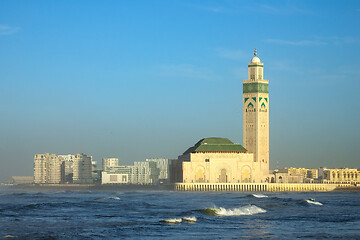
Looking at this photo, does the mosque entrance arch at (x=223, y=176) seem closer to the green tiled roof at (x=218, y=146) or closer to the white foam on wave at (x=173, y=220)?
the green tiled roof at (x=218, y=146)

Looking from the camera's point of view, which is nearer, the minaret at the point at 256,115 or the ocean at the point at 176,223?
the ocean at the point at 176,223

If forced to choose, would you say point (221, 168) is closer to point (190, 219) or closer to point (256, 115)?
point (256, 115)

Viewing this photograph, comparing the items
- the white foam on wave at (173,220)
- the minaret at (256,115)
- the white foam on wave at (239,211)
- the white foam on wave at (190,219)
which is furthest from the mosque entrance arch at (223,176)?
the white foam on wave at (173,220)

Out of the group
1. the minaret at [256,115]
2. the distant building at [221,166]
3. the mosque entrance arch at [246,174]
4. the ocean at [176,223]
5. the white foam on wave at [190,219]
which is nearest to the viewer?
the ocean at [176,223]

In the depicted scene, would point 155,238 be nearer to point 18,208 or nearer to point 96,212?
point 96,212

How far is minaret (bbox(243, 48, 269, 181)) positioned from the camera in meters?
191

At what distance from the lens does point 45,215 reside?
7494 centimetres

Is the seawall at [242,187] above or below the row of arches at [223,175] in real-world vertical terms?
below

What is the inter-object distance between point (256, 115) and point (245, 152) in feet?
34.8

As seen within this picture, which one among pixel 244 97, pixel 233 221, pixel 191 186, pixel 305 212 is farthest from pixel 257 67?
pixel 233 221

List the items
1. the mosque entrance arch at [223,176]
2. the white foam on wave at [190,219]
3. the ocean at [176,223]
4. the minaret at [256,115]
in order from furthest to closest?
1. the minaret at [256,115]
2. the mosque entrance arch at [223,176]
3. the white foam on wave at [190,219]
4. the ocean at [176,223]

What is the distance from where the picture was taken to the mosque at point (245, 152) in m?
185

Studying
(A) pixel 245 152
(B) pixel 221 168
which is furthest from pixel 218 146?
(A) pixel 245 152

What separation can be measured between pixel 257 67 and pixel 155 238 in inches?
5606
